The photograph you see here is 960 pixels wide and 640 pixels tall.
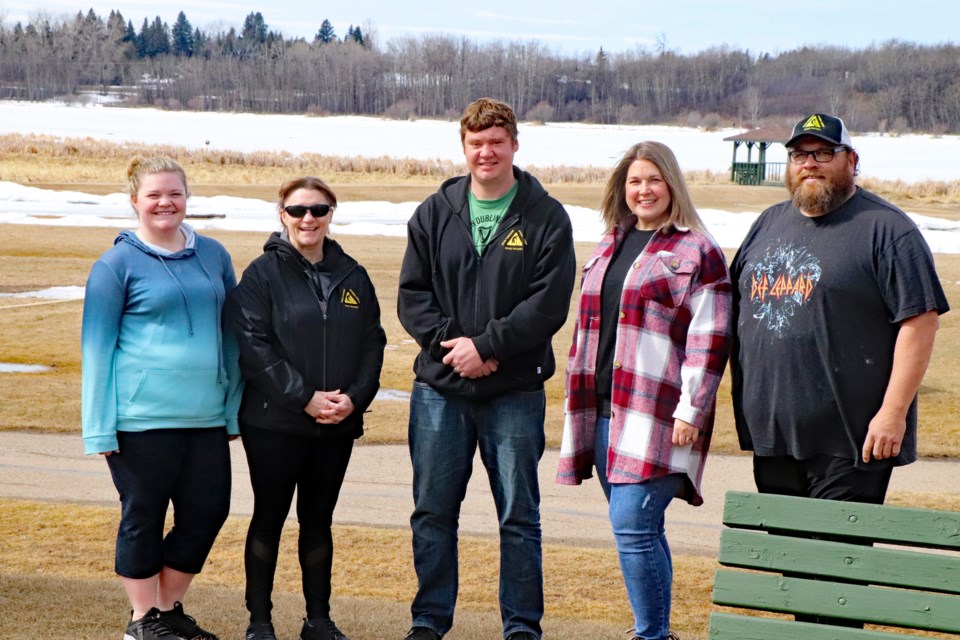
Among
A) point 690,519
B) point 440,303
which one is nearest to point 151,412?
point 440,303

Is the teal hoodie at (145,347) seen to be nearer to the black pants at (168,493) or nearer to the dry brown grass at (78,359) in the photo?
the black pants at (168,493)

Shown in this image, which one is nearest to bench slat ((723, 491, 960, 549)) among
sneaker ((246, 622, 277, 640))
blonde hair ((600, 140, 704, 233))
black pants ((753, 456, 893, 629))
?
black pants ((753, 456, 893, 629))

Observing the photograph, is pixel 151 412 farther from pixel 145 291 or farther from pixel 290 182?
pixel 290 182

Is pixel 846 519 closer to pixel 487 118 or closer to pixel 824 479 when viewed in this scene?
pixel 824 479

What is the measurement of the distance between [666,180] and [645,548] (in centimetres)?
128

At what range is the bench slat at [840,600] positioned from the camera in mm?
3086

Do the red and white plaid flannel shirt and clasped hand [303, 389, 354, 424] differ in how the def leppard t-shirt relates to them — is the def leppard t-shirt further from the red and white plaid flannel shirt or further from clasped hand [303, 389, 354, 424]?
clasped hand [303, 389, 354, 424]

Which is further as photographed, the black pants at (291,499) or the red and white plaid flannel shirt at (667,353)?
the black pants at (291,499)

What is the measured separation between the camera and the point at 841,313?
371cm

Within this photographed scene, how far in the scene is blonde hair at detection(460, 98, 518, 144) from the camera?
13.9ft

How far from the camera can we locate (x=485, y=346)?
4.16 m

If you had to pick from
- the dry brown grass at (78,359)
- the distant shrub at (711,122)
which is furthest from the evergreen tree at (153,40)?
the dry brown grass at (78,359)

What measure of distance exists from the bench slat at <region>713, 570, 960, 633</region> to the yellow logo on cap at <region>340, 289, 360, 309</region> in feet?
5.72

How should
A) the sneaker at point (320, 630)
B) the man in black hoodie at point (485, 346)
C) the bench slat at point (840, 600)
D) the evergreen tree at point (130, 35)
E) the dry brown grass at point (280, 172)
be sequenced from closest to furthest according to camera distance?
1. the bench slat at point (840, 600)
2. the man in black hoodie at point (485, 346)
3. the sneaker at point (320, 630)
4. the dry brown grass at point (280, 172)
5. the evergreen tree at point (130, 35)
